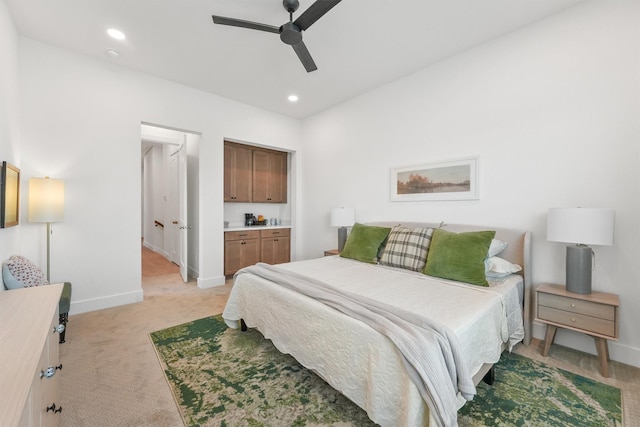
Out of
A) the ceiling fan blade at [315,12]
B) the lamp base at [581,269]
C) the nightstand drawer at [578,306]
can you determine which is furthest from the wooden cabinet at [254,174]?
the lamp base at [581,269]

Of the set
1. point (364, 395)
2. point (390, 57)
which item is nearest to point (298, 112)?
point (390, 57)

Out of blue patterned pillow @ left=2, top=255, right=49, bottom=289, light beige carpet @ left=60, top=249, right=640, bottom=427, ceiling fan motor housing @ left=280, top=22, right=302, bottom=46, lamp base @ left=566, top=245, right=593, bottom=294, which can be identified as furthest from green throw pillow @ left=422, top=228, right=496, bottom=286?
blue patterned pillow @ left=2, top=255, right=49, bottom=289

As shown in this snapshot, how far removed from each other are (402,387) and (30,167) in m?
3.87

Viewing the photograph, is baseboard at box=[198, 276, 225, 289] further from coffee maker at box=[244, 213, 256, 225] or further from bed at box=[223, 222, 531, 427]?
bed at box=[223, 222, 531, 427]

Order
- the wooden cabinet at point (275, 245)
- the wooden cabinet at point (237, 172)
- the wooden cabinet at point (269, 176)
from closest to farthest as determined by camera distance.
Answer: the wooden cabinet at point (237, 172) < the wooden cabinet at point (275, 245) < the wooden cabinet at point (269, 176)

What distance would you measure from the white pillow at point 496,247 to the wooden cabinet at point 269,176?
3720 mm

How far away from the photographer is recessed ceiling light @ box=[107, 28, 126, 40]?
2580 mm

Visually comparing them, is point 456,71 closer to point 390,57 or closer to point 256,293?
point 390,57

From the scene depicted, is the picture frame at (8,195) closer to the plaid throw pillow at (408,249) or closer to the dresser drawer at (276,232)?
the dresser drawer at (276,232)

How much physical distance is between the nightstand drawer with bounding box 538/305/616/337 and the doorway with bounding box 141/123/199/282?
14.2ft

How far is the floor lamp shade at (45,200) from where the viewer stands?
258 cm

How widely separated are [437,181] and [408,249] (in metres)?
0.98

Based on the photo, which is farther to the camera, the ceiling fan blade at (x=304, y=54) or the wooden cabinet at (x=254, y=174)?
the wooden cabinet at (x=254, y=174)

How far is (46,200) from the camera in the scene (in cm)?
262
